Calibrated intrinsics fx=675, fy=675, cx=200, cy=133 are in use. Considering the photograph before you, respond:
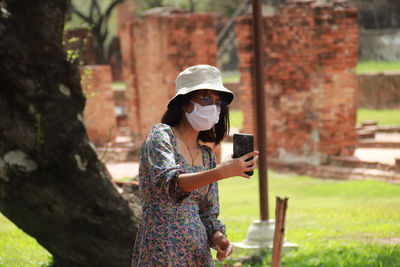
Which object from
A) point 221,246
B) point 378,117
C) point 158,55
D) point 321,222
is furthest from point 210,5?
point 221,246

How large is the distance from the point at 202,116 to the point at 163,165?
13.3 inches

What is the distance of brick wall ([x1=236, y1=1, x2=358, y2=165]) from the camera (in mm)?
11836

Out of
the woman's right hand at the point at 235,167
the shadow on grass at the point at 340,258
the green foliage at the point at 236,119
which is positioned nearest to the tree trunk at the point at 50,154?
the shadow on grass at the point at 340,258

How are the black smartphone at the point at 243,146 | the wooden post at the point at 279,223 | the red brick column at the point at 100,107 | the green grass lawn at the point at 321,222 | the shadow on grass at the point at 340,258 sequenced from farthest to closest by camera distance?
1. the red brick column at the point at 100,107
2. the green grass lawn at the point at 321,222
3. the shadow on grass at the point at 340,258
4. the black smartphone at the point at 243,146
5. the wooden post at the point at 279,223

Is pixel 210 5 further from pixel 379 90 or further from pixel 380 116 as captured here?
pixel 380 116

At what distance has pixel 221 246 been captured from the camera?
114 inches

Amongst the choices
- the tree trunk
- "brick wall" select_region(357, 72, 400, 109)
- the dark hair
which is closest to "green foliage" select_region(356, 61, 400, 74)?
"brick wall" select_region(357, 72, 400, 109)

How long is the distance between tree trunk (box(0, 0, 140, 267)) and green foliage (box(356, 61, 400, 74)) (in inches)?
745

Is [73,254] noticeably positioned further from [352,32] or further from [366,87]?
[366,87]

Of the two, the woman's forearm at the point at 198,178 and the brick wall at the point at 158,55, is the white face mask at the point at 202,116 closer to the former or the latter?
the woman's forearm at the point at 198,178

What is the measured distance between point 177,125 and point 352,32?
9377 mm

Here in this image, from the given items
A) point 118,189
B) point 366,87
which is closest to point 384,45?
point 366,87

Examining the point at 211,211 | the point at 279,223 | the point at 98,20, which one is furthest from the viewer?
the point at 98,20

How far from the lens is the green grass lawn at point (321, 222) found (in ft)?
18.5
